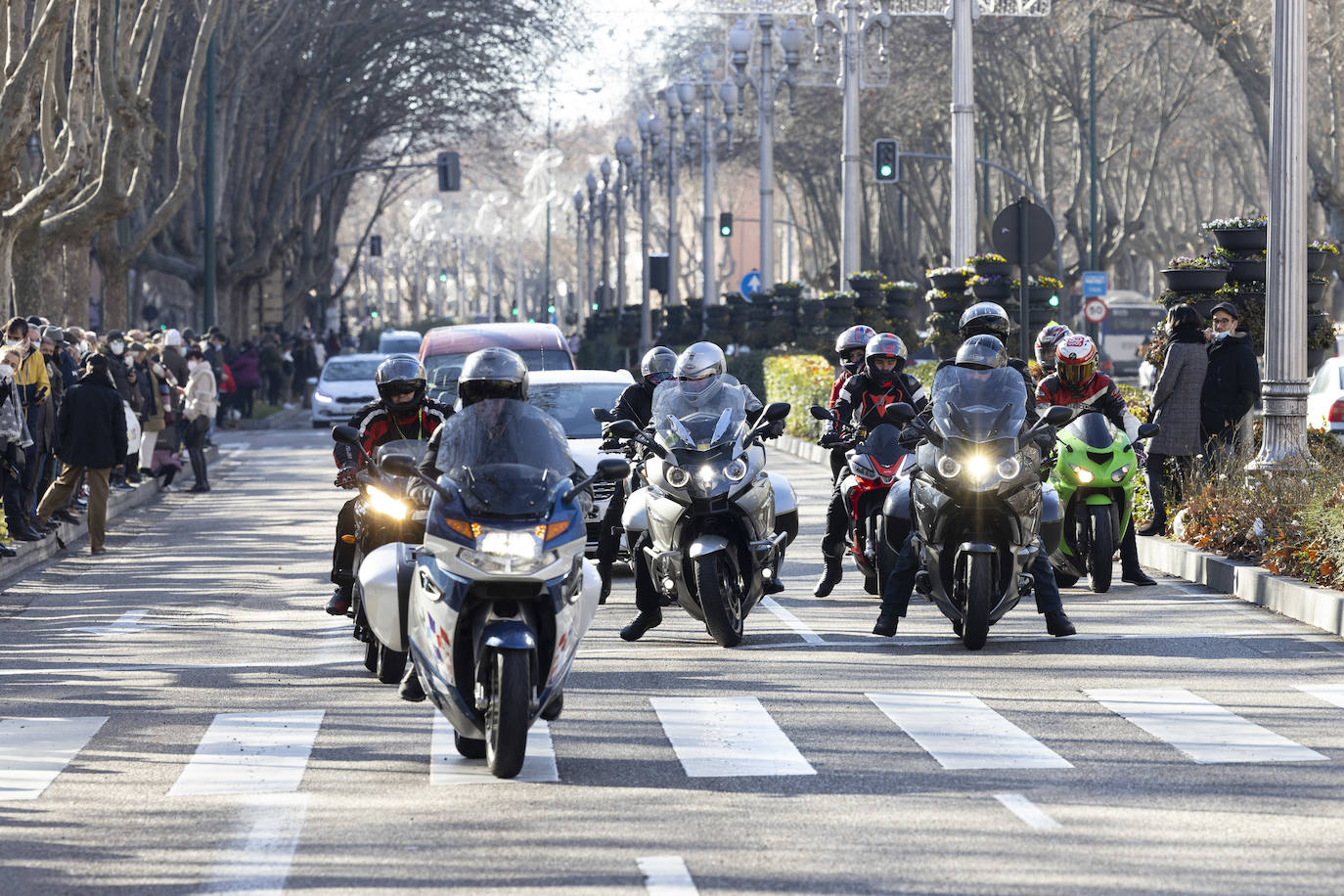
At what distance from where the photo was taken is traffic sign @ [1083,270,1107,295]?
5088 centimetres

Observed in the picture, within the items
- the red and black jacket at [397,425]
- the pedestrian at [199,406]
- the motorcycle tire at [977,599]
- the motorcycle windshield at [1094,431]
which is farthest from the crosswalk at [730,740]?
the pedestrian at [199,406]

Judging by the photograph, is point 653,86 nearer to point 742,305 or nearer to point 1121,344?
point 1121,344

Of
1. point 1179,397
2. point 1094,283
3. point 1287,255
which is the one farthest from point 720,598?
point 1094,283

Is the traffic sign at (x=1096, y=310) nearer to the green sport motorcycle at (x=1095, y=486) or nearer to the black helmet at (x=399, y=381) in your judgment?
the green sport motorcycle at (x=1095, y=486)

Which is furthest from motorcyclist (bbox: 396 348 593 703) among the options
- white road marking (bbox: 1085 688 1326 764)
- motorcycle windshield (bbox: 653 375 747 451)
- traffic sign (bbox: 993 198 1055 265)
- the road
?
traffic sign (bbox: 993 198 1055 265)

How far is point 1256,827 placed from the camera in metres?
7.06

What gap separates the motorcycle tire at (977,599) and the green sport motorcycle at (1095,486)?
2376 millimetres

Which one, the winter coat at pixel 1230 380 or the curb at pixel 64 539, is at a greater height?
the winter coat at pixel 1230 380

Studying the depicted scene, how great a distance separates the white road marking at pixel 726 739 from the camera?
820cm

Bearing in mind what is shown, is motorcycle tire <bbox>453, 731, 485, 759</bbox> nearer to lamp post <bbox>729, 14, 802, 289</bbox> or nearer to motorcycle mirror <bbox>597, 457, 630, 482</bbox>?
motorcycle mirror <bbox>597, 457, 630, 482</bbox>

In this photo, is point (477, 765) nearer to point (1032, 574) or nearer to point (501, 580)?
point (501, 580)

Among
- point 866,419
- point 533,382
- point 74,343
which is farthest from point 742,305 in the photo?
point 866,419

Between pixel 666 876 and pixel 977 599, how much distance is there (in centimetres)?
488

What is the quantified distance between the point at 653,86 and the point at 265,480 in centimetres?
4543
